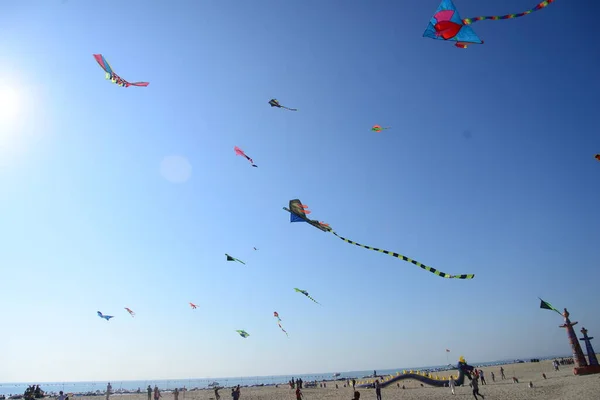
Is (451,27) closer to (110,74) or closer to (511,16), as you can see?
(511,16)

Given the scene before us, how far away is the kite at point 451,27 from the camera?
721 cm

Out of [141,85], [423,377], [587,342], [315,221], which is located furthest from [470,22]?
[423,377]

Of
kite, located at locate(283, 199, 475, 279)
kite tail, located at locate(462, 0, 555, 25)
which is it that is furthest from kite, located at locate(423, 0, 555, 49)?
kite, located at locate(283, 199, 475, 279)

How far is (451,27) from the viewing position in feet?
24.2

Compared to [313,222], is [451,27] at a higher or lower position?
higher

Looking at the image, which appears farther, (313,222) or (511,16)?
(313,222)

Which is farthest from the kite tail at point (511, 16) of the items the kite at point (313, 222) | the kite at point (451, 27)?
the kite at point (313, 222)

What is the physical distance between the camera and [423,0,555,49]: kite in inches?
284

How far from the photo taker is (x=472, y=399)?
21422 mm

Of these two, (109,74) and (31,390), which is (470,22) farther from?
(31,390)

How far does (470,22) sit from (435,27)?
28.3 inches

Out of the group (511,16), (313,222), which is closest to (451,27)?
(511,16)

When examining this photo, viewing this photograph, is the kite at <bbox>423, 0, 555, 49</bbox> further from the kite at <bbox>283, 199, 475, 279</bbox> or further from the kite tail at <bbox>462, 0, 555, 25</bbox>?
the kite at <bbox>283, 199, 475, 279</bbox>

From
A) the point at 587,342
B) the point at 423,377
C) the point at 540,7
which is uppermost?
the point at 540,7
